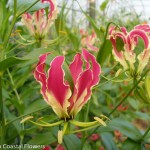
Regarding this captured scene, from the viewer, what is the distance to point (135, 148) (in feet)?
3.33

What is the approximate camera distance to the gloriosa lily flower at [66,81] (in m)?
0.66

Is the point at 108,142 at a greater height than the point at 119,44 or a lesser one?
lesser

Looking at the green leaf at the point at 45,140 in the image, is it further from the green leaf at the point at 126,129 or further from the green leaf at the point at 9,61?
the green leaf at the point at 9,61

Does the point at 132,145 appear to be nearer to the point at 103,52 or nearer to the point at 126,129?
the point at 126,129

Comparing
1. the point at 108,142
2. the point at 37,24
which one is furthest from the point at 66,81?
the point at 37,24

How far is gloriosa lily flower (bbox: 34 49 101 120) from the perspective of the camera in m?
0.66

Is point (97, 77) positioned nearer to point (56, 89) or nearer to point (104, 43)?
point (56, 89)

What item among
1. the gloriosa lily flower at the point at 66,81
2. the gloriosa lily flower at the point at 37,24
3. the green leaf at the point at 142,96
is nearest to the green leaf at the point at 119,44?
the green leaf at the point at 142,96

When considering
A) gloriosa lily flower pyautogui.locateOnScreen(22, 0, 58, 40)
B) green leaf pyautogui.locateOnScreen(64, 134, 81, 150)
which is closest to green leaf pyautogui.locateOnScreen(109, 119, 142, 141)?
green leaf pyautogui.locateOnScreen(64, 134, 81, 150)

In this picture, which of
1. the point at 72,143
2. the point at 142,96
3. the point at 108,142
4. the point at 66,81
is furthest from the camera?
the point at 108,142

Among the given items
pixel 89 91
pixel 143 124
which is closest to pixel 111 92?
pixel 89 91

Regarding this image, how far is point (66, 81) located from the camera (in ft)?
2.21

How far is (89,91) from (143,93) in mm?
251

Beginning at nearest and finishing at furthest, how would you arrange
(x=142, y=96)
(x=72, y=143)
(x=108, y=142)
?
(x=142, y=96), (x=72, y=143), (x=108, y=142)
